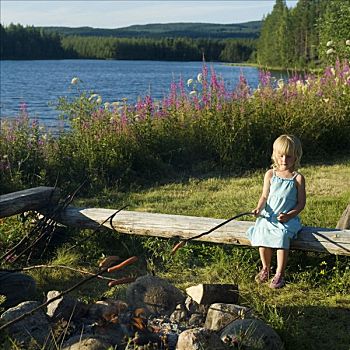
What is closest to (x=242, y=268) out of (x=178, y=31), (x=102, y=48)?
(x=102, y=48)

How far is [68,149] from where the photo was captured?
8.05 metres

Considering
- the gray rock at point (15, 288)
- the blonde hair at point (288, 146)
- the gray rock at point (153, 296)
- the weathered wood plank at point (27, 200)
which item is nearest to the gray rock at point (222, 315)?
the gray rock at point (153, 296)

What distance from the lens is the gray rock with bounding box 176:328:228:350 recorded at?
9.99 feet

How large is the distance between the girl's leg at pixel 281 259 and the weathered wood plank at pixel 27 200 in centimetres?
205

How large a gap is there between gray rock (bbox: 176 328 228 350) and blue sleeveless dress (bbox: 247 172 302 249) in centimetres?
148

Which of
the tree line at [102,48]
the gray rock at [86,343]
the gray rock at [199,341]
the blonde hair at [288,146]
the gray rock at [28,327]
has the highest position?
the blonde hair at [288,146]

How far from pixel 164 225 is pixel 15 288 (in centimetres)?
135

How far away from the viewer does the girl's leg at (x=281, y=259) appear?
14.8 feet

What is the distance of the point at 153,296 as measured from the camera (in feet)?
12.3

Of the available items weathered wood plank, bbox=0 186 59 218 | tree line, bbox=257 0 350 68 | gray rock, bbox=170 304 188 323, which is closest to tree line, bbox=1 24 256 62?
tree line, bbox=257 0 350 68

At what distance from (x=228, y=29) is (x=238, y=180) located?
18311 centimetres

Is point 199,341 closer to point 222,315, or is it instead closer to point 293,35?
point 222,315

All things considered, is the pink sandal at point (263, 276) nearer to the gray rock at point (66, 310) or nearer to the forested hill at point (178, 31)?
the gray rock at point (66, 310)

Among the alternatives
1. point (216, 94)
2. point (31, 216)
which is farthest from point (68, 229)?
point (216, 94)
